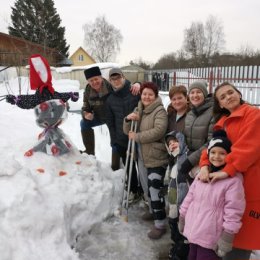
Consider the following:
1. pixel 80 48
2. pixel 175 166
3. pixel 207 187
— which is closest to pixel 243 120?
pixel 207 187

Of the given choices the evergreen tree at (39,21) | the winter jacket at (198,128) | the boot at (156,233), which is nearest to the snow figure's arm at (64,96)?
the winter jacket at (198,128)

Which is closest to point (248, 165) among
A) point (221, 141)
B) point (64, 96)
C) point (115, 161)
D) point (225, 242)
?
point (221, 141)

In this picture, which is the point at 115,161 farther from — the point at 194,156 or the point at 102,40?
the point at 102,40

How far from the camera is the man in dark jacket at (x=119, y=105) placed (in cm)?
400

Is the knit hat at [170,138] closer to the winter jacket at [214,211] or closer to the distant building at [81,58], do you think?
the winter jacket at [214,211]

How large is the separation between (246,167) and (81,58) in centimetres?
4857

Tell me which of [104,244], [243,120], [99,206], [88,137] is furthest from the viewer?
[88,137]

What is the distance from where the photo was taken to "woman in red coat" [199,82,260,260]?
2.29 meters

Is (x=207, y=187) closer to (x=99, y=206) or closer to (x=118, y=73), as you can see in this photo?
(x=99, y=206)

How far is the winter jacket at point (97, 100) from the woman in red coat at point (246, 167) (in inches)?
90.8

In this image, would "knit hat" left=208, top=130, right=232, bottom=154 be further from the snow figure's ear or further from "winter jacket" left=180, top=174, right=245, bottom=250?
the snow figure's ear

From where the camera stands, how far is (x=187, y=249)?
10.0 ft

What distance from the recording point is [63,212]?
303 centimetres

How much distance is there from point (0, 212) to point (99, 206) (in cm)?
120
